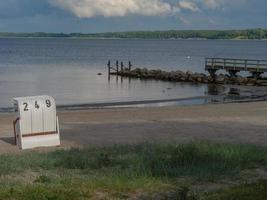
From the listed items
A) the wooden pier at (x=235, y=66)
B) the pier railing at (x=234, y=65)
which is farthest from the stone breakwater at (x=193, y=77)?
the pier railing at (x=234, y=65)

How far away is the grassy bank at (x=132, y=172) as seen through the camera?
7312 mm

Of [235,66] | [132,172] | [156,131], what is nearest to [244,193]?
[132,172]

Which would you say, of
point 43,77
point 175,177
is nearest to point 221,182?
point 175,177

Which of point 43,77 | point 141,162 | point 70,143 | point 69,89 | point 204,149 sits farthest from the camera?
point 43,77

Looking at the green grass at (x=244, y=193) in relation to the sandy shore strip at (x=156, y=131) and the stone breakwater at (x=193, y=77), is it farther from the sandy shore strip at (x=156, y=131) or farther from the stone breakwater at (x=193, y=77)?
the stone breakwater at (x=193, y=77)

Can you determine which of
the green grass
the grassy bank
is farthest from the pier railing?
the green grass

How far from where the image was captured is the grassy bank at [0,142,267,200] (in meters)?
7.31

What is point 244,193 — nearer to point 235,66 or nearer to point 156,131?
point 156,131

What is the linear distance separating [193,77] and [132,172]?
1711 inches

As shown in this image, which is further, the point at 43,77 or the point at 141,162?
the point at 43,77

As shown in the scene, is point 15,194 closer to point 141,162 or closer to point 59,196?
point 59,196

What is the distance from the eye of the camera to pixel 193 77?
170 ft

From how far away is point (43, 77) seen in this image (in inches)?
2331

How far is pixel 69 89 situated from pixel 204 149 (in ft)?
115
